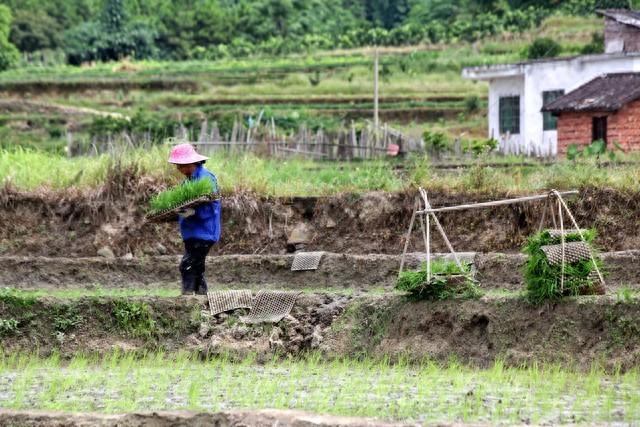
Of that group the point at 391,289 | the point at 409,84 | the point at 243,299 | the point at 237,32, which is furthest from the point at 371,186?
the point at 237,32

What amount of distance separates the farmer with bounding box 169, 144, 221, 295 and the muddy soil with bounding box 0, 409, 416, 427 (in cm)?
424

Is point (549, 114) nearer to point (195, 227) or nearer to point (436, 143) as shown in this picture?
point (436, 143)

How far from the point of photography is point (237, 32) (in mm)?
69375

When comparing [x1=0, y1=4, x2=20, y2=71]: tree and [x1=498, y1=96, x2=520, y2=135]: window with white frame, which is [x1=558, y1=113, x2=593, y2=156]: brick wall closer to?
[x1=498, y1=96, x2=520, y2=135]: window with white frame

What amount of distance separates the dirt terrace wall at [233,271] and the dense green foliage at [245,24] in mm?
43062

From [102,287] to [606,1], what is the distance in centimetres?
4161

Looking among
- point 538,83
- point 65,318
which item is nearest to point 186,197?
point 65,318

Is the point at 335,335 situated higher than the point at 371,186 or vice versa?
the point at 371,186

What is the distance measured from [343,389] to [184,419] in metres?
1.43

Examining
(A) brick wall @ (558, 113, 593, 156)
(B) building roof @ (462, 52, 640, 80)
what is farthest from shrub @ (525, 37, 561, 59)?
(A) brick wall @ (558, 113, 593, 156)

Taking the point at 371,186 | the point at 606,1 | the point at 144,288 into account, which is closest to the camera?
the point at 144,288

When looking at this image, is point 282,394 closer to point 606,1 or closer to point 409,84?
point 409,84

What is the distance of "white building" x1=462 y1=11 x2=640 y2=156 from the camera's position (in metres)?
30.2

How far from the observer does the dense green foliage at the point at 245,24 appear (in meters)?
61.7
